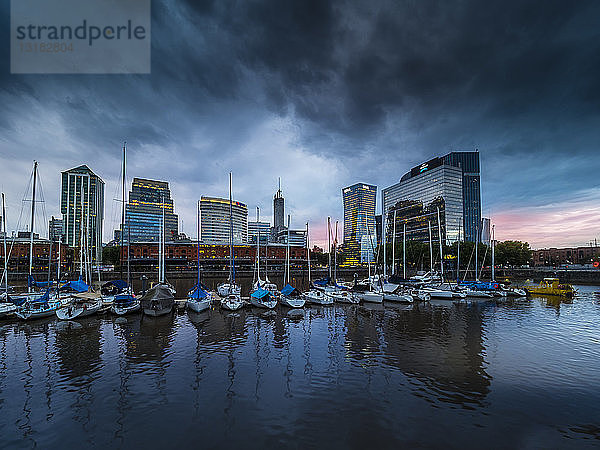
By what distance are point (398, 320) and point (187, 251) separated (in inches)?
5608

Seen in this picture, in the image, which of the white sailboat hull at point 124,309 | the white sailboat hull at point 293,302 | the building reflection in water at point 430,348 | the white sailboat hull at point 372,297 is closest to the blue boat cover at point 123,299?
the white sailboat hull at point 124,309

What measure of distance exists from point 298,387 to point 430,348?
1309cm

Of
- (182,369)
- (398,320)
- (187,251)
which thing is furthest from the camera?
(187,251)

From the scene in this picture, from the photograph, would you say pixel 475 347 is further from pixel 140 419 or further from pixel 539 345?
pixel 140 419

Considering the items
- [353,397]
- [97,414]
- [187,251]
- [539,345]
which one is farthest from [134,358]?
[187,251]

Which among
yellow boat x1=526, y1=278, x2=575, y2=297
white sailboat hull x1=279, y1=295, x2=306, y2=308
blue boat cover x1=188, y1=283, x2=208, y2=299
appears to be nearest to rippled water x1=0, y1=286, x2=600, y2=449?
blue boat cover x1=188, y1=283, x2=208, y2=299

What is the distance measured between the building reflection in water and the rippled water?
142mm

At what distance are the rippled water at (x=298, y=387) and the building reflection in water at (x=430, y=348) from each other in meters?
0.14

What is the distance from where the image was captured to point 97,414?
1340cm

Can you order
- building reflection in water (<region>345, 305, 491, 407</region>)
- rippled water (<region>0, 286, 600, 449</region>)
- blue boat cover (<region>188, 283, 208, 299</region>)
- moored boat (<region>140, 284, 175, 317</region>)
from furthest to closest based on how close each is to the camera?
blue boat cover (<region>188, 283, 208, 299</region>)
moored boat (<region>140, 284, 175, 317</region>)
building reflection in water (<region>345, 305, 491, 407</region>)
rippled water (<region>0, 286, 600, 449</region>)

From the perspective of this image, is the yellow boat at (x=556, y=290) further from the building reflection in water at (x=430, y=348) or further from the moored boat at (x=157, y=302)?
the moored boat at (x=157, y=302)

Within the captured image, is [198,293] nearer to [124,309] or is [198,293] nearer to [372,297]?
[124,309]

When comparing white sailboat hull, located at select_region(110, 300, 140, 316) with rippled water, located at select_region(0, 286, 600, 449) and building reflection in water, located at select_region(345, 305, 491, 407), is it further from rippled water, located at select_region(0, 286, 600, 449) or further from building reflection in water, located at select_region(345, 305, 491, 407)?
building reflection in water, located at select_region(345, 305, 491, 407)

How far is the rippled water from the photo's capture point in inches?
468
